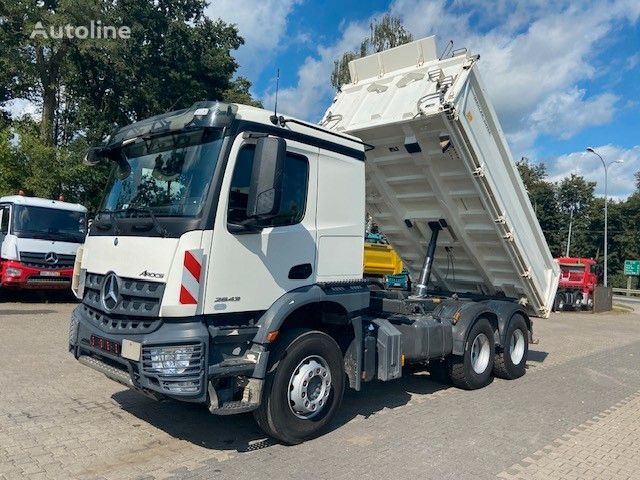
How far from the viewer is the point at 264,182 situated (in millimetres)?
4051

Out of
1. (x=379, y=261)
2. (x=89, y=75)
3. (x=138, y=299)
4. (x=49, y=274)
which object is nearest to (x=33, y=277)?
(x=49, y=274)

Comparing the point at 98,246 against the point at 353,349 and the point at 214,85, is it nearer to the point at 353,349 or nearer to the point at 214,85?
the point at 353,349

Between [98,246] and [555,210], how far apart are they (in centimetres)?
6537

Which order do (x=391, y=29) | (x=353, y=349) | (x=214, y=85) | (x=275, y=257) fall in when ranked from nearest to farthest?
1. (x=275, y=257)
2. (x=353, y=349)
3. (x=214, y=85)
4. (x=391, y=29)

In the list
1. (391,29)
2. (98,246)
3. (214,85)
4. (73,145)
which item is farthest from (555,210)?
(98,246)

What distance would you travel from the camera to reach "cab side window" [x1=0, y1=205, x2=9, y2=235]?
12406mm

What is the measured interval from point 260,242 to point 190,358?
1.10m

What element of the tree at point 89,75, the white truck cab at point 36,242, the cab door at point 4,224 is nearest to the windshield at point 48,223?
the white truck cab at point 36,242

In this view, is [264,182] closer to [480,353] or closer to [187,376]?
[187,376]

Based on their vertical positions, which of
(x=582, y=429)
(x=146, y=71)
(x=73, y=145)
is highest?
(x=146, y=71)

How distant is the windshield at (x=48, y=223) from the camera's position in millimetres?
12336

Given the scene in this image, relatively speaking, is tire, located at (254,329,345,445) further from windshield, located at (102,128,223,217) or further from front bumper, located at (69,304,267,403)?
windshield, located at (102,128,223,217)

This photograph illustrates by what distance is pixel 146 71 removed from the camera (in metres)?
24.5

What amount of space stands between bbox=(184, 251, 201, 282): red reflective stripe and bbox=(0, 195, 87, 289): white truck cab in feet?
33.1
